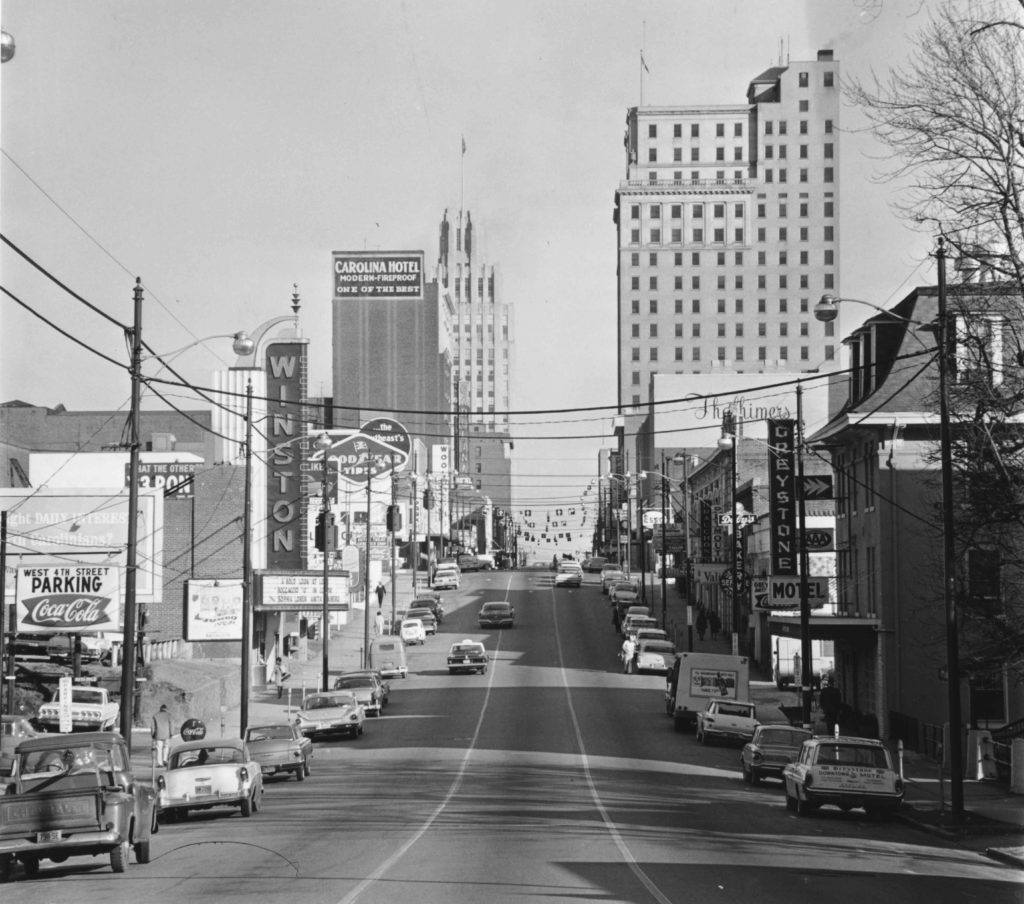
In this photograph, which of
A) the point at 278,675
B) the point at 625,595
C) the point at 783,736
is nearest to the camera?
the point at 783,736

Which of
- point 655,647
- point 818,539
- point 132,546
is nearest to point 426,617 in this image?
point 655,647

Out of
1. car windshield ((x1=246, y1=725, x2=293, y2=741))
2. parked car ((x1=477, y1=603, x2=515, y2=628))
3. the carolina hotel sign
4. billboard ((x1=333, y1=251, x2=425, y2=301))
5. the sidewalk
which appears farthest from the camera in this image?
billboard ((x1=333, y1=251, x2=425, y2=301))

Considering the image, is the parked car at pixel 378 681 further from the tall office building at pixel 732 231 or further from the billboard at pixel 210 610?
the tall office building at pixel 732 231

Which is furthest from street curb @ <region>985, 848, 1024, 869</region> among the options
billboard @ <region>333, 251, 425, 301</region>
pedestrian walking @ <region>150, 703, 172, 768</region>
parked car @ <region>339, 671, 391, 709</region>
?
billboard @ <region>333, 251, 425, 301</region>

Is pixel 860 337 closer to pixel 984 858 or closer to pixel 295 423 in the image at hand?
pixel 984 858

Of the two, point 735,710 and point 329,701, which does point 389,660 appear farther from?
point 735,710

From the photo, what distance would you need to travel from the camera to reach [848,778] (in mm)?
26938

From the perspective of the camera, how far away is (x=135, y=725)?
48344mm

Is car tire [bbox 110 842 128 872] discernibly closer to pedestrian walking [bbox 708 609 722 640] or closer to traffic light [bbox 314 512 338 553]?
traffic light [bbox 314 512 338 553]

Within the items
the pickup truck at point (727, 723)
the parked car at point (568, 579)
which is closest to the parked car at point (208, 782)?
the pickup truck at point (727, 723)

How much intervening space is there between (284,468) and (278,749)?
4269 cm

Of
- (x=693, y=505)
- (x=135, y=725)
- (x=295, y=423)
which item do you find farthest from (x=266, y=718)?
(x=693, y=505)

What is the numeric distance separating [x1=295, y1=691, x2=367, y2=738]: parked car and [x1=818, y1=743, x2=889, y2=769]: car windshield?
68.8 feet

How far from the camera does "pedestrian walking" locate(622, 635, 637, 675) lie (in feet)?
218
